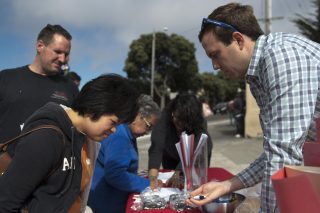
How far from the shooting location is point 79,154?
1699 mm

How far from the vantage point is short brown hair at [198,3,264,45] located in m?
1.65

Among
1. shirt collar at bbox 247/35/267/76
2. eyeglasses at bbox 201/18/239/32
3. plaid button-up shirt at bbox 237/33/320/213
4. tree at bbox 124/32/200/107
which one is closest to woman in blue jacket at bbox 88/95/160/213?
eyeglasses at bbox 201/18/239/32

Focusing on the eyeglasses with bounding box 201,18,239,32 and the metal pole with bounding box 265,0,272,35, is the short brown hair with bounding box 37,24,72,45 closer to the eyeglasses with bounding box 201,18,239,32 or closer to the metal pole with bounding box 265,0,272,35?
the eyeglasses with bounding box 201,18,239,32

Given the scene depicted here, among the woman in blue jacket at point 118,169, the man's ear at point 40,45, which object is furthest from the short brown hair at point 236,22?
the man's ear at point 40,45

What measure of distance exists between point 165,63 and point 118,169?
33.0 meters

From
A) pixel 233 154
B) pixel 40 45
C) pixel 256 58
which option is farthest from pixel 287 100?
pixel 233 154

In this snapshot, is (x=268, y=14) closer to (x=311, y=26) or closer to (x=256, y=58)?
(x=311, y=26)

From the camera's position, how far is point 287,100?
138cm

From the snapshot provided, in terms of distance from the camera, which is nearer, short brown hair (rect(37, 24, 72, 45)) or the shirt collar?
the shirt collar

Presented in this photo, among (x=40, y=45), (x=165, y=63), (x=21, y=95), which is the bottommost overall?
(x=165, y=63)

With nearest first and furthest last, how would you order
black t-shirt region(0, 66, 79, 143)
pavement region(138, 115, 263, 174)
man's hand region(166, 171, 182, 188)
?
man's hand region(166, 171, 182, 188) < black t-shirt region(0, 66, 79, 143) < pavement region(138, 115, 263, 174)

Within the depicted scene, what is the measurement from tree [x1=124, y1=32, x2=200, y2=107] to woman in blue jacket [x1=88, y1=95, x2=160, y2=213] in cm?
3093

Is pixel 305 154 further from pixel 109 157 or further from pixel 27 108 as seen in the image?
pixel 27 108

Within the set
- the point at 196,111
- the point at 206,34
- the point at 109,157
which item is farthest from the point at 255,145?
the point at 206,34
